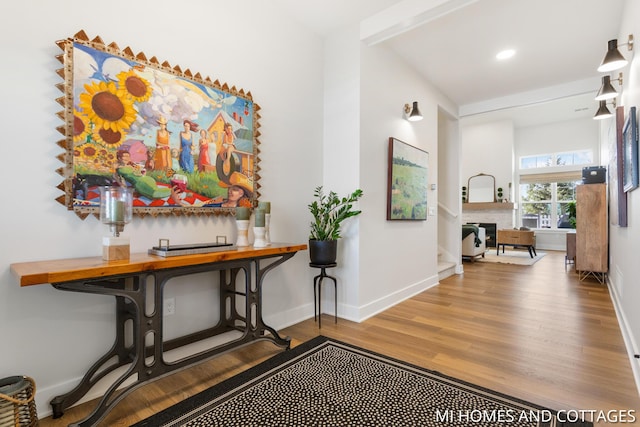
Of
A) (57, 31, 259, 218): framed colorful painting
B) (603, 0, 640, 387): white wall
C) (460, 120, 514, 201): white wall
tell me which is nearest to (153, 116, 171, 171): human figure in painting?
(57, 31, 259, 218): framed colorful painting

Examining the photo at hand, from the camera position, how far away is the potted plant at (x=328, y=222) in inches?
109

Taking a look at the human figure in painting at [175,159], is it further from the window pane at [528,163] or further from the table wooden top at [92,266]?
the window pane at [528,163]

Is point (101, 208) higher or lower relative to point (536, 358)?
higher

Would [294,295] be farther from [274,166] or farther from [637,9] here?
[637,9]

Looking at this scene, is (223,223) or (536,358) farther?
(223,223)

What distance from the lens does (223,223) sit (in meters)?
2.39

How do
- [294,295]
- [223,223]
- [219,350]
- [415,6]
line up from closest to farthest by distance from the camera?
[219,350] < [223,223] < [415,6] < [294,295]

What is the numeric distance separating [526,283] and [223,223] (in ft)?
14.0

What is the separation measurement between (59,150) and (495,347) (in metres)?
2.99

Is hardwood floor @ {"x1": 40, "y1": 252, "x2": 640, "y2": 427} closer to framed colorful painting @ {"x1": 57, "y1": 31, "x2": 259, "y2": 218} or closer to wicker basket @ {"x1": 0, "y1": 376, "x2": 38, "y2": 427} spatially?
wicker basket @ {"x1": 0, "y1": 376, "x2": 38, "y2": 427}

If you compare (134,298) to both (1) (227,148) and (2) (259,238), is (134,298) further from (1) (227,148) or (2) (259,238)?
(1) (227,148)

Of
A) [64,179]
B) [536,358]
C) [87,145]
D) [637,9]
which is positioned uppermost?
[637,9]

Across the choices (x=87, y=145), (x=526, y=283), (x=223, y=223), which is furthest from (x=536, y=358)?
(x=87, y=145)

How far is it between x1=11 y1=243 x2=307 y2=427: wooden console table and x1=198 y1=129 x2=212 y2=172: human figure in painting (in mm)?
666
